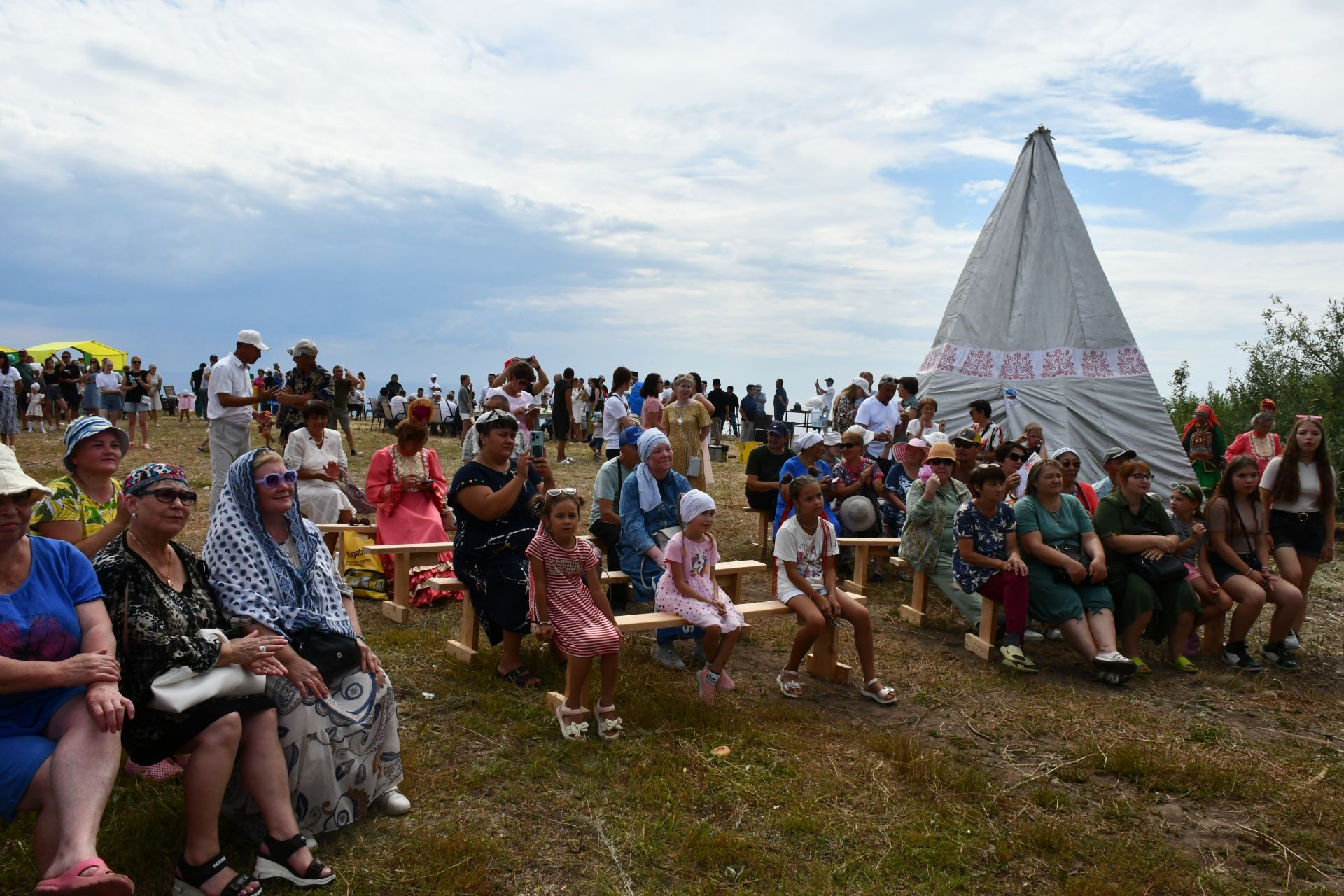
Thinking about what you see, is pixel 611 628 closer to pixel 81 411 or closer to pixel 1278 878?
pixel 1278 878

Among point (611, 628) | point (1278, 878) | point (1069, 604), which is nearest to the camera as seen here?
point (1278, 878)

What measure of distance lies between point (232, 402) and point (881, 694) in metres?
5.51

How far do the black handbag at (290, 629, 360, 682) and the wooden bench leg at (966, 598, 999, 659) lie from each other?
411 cm

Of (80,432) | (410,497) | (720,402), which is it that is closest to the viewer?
(80,432)

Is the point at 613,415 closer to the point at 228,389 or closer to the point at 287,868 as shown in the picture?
the point at 228,389

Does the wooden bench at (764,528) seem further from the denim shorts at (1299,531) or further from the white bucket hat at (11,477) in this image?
the white bucket hat at (11,477)

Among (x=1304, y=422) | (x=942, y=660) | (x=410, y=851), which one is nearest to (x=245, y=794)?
(x=410, y=851)

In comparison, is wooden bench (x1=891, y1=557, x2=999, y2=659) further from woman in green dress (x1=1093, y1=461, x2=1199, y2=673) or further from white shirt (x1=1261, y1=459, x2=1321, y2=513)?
white shirt (x1=1261, y1=459, x2=1321, y2=513)

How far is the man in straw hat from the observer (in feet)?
8.45

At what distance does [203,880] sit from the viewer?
2.77 meters

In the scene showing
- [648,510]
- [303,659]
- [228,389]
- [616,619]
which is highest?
[228,389]

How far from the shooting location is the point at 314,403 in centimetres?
723

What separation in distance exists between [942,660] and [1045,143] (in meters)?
10.4

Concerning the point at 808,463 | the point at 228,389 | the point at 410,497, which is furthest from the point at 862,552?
the point at 228,389
